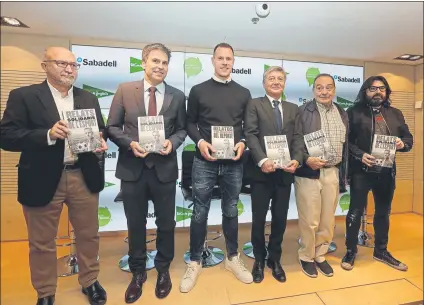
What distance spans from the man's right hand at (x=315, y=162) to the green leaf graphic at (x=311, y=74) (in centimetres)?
71

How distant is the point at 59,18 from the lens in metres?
1.94

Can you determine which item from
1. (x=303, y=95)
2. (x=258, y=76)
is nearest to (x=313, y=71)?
(x=303, y=95)

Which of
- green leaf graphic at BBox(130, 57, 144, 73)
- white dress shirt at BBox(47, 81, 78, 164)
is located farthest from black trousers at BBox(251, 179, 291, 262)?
green leaf graphic at BBox(130, 57, 144, 73)

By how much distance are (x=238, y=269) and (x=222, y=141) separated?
95 centimetres

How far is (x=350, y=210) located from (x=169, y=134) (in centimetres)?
159

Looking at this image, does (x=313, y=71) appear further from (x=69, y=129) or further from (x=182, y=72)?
(x=69, y=129)

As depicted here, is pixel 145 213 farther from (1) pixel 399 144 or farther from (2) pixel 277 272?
(1) pixel 399 144

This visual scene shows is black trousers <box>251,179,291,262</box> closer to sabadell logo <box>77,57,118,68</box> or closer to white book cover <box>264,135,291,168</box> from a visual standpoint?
white book cover <box>264,135,291,168</box>

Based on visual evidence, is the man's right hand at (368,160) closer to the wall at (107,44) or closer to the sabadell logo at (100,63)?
the wall at (107,44)

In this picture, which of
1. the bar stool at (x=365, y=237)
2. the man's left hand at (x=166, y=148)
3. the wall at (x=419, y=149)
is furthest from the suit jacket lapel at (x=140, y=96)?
the bar stool at (x=365, y=237)

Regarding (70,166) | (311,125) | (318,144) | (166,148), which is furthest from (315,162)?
(70,166)

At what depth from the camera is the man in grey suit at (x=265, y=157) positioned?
1.79 meters

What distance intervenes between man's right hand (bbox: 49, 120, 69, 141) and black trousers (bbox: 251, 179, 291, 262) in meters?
1.23

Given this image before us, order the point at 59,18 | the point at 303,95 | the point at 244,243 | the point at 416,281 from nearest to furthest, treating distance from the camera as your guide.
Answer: the point at 416,281 → the point at 59,18 → the point at 303,95 → the point at 244,243
